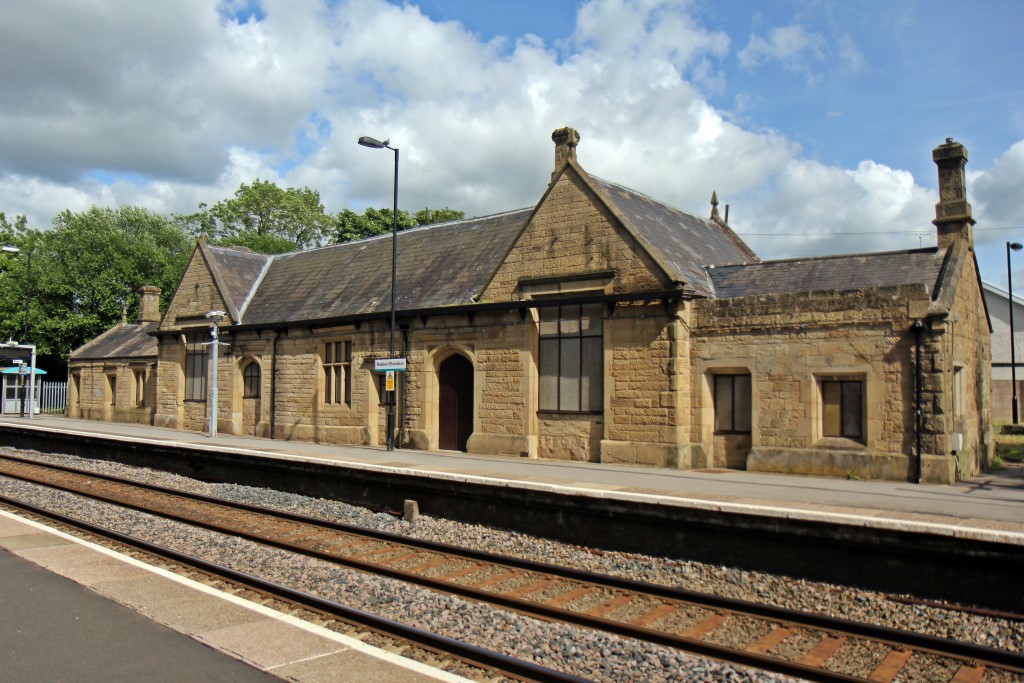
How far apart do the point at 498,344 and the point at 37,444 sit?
1813 cm

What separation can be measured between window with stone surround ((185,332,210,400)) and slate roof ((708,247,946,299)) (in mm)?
19891

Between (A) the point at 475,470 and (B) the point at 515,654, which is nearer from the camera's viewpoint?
(B) the point at 515,654

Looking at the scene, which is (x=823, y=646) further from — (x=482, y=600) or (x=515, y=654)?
(x=482, y=600)

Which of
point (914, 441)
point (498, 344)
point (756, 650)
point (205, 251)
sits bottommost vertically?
point (756, 650)

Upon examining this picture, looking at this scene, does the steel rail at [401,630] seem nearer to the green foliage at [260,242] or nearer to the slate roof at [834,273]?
the slate roof at [834,273]

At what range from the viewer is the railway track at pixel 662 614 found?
6742mm

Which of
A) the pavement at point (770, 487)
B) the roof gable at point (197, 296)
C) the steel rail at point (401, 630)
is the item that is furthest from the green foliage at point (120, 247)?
the steel rail at point (401, 630)

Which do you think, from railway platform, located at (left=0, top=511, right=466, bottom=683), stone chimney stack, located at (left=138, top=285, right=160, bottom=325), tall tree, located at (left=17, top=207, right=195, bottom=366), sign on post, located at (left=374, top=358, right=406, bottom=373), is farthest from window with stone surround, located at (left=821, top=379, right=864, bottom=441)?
tall tree, located at (left=17, top=207, right=195, bottom=366)

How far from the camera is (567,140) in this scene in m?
21.2

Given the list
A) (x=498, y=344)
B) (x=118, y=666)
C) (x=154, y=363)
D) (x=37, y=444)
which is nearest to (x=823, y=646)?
(x=118, y=666)

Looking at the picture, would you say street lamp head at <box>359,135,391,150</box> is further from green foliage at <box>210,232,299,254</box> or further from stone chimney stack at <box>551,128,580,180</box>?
green foliage at <box>210,232,299,254</box>

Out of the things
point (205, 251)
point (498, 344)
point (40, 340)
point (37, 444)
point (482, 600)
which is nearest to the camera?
point (482, 600)

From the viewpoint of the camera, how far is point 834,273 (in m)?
17.6

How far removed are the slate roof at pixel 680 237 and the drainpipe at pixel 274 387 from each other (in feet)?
42.0
